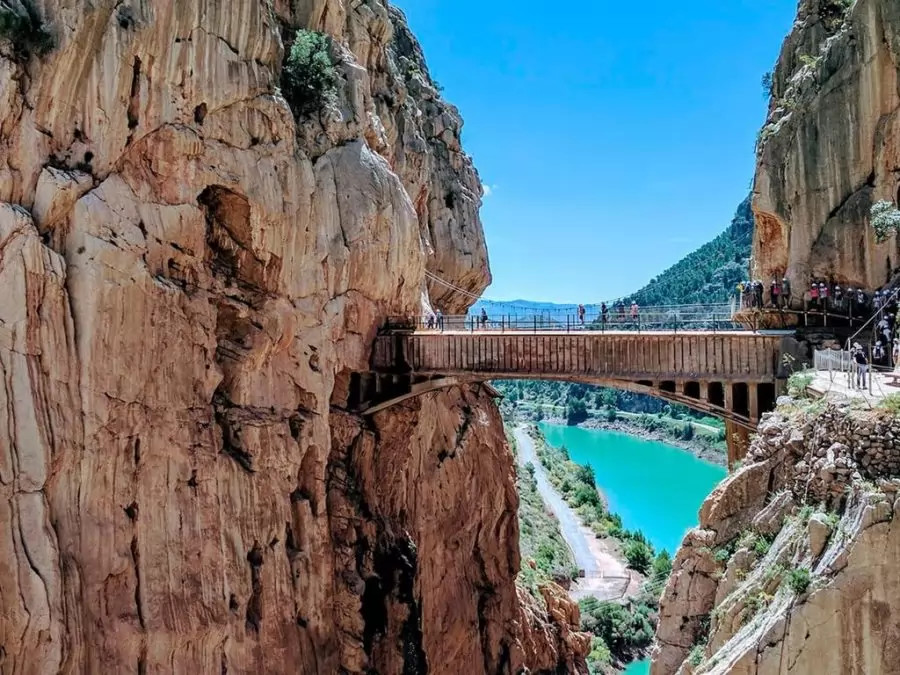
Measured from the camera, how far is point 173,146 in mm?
18234

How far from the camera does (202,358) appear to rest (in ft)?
62.4

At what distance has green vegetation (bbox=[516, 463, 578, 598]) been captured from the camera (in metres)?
39.2

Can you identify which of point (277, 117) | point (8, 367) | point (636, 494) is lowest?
point (636, 494)

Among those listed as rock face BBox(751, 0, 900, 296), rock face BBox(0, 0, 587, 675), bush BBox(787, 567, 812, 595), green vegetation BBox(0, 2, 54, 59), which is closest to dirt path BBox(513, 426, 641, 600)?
rock face BBox(0, 0, 587, 675)

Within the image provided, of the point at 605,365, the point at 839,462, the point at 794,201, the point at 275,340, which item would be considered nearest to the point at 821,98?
the point at 794,201

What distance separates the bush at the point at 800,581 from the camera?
9.41 metres

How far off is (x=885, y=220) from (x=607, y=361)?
8044mm

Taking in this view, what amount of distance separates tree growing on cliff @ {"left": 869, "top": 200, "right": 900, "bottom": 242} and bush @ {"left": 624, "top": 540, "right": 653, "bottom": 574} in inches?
1784

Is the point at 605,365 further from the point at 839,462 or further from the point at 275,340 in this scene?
the point at 839,462

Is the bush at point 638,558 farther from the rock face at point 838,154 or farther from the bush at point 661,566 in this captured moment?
the rock face at point 838,154

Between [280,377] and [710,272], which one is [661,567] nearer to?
[280,377]

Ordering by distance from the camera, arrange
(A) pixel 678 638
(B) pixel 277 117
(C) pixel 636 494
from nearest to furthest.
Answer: (A) pixel 678 638
(B) pixel 277 117
(C) pixel 636 494

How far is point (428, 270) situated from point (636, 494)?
6625 centimetres

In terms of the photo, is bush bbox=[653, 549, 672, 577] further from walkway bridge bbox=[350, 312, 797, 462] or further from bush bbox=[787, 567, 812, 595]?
bush bbox=[787, 567, 812, 595]
